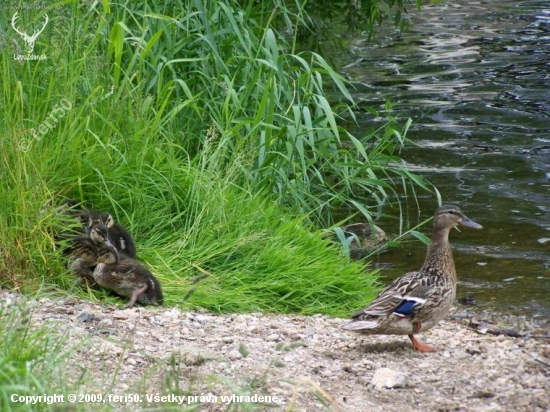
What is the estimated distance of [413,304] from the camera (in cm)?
546

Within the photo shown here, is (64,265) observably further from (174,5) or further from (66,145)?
(174,5)

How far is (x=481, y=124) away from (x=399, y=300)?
22.0ft

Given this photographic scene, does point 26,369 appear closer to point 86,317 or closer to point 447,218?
point 86,317

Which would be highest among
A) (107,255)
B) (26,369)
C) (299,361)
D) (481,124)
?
(26,369)

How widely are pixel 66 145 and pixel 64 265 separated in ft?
2.65

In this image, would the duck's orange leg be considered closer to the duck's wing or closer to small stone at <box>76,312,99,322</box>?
the duck's wing

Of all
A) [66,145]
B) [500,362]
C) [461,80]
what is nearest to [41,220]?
[66,145]

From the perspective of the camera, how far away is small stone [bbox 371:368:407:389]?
191 inches

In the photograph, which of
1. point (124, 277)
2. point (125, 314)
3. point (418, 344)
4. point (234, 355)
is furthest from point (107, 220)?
point (418, 344)

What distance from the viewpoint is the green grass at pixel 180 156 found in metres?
6.02

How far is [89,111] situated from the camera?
661 cm

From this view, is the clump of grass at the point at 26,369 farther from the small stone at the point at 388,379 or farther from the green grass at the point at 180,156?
the green grass at the point at 180,156

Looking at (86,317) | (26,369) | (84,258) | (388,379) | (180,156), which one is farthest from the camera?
(180,156)

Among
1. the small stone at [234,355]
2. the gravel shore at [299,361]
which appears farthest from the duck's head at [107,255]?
the small stone at [234,355]
